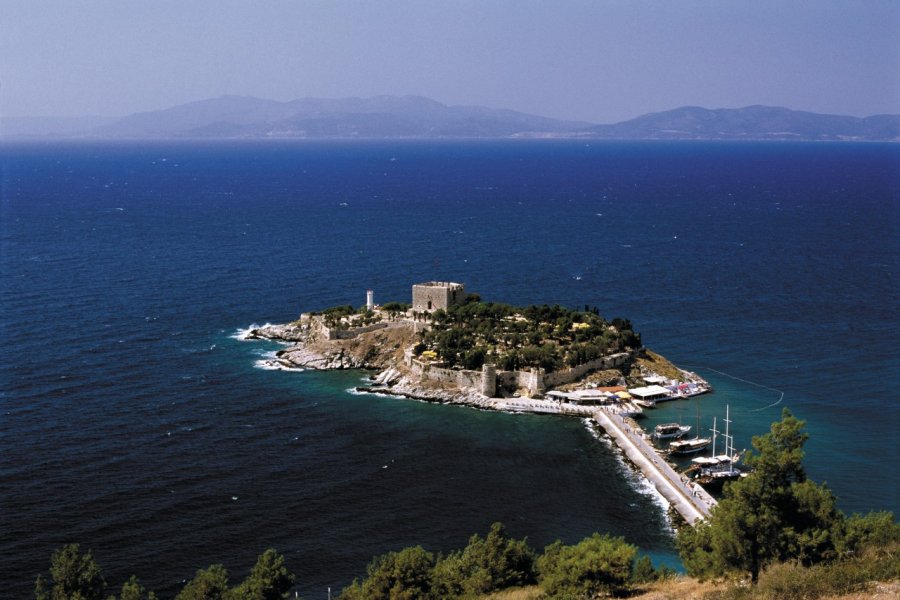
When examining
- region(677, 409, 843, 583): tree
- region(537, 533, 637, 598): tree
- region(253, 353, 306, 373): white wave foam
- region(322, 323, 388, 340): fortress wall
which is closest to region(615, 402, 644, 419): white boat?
region(322, 323, 388, 340): fortress wall

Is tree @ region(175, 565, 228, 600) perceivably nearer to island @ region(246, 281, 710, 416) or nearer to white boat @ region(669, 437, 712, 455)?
white boat @ region(669, 437, 712, 455)

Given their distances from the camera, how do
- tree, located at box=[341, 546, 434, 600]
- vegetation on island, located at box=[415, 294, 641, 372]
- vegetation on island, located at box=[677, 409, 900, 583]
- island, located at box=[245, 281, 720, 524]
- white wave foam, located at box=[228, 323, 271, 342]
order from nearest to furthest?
vegetation on island, located at box=[677, 409, 900, 583]
tree, located at box=[341, 546, 434, 600]
island, located at box=[245, 281, 720, 524]
vegetation on island, located at box=[415, 294, 641, 372]
white wave foam, located at box=[228, 323, 271, 342]

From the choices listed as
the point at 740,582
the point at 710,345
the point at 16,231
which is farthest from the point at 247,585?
the point at 16,231

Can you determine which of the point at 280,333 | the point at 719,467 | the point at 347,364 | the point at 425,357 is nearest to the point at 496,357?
the point at 425,357

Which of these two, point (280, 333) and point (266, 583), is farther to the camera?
point (280, 333)

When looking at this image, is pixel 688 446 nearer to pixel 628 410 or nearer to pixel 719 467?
pixel 719 467

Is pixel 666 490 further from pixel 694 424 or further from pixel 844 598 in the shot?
pixel 844 598
